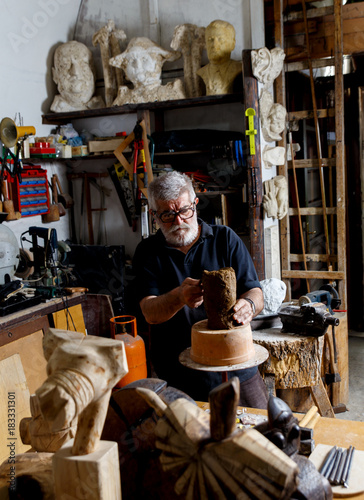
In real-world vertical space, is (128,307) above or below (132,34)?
below

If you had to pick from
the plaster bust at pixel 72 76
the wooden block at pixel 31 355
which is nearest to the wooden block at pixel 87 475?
the wooden block at pixel 31 355

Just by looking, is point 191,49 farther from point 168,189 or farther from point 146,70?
point 168,189

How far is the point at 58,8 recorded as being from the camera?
558 cm

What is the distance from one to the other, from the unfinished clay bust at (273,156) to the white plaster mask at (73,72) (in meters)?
2.25

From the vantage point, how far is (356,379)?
4902 mm

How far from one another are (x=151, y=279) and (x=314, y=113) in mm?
3250

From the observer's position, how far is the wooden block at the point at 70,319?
4.02 m

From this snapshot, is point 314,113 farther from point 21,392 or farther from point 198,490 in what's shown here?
point 198,490

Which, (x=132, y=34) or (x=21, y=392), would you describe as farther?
(x=132, y=34)

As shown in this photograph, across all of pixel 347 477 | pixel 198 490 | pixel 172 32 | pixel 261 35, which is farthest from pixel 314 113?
pixel 198 490

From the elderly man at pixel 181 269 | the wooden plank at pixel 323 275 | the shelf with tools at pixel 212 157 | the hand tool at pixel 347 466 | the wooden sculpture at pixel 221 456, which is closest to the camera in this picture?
the wooden sculpture at pixel 221 456

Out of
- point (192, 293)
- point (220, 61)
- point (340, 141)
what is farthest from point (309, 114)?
point (192, 293)

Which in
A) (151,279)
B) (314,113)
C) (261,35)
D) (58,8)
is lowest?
(151,279)

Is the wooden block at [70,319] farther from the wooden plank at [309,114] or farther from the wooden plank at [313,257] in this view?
the wooden plank at [309,114]
